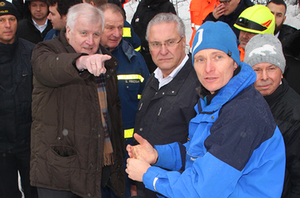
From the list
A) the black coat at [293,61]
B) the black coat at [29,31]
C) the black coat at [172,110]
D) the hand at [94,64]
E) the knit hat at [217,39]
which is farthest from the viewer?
the black coat at [29,31]

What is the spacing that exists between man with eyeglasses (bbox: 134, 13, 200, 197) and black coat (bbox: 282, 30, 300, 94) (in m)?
1.28

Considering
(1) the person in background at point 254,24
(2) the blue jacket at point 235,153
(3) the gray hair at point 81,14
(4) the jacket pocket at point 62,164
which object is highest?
(3) the gray hair at point 81,14

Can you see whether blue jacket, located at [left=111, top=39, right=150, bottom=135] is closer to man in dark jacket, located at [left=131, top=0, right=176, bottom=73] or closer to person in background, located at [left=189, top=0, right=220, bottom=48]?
person in background, located at [left=189, top=0, right=220, bottom=48]

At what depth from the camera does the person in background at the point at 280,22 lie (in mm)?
3225

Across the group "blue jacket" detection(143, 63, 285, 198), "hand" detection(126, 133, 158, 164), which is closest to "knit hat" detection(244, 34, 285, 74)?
"blue jacket" detection(143, 63, 285, 198)

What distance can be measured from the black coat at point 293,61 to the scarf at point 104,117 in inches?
77.2

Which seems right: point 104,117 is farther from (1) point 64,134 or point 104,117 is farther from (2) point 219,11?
(2) point 219,11

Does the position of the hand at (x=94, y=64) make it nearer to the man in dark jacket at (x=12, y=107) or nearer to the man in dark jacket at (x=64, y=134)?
the man in dark jacket at (x=64, y=134)

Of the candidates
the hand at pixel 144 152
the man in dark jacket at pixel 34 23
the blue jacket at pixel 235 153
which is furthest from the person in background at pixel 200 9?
the blue jacket at pixel 235 153

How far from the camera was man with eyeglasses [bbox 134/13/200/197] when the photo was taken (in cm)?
186

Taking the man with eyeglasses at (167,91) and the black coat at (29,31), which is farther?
the black coat at (29,31)

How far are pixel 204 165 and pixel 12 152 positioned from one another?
2359 mm

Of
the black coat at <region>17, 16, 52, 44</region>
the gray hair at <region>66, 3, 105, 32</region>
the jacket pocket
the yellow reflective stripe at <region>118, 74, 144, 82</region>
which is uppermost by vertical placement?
the gray hair at <region>66, 3, 105, 32</region>

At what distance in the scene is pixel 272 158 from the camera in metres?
1.12
